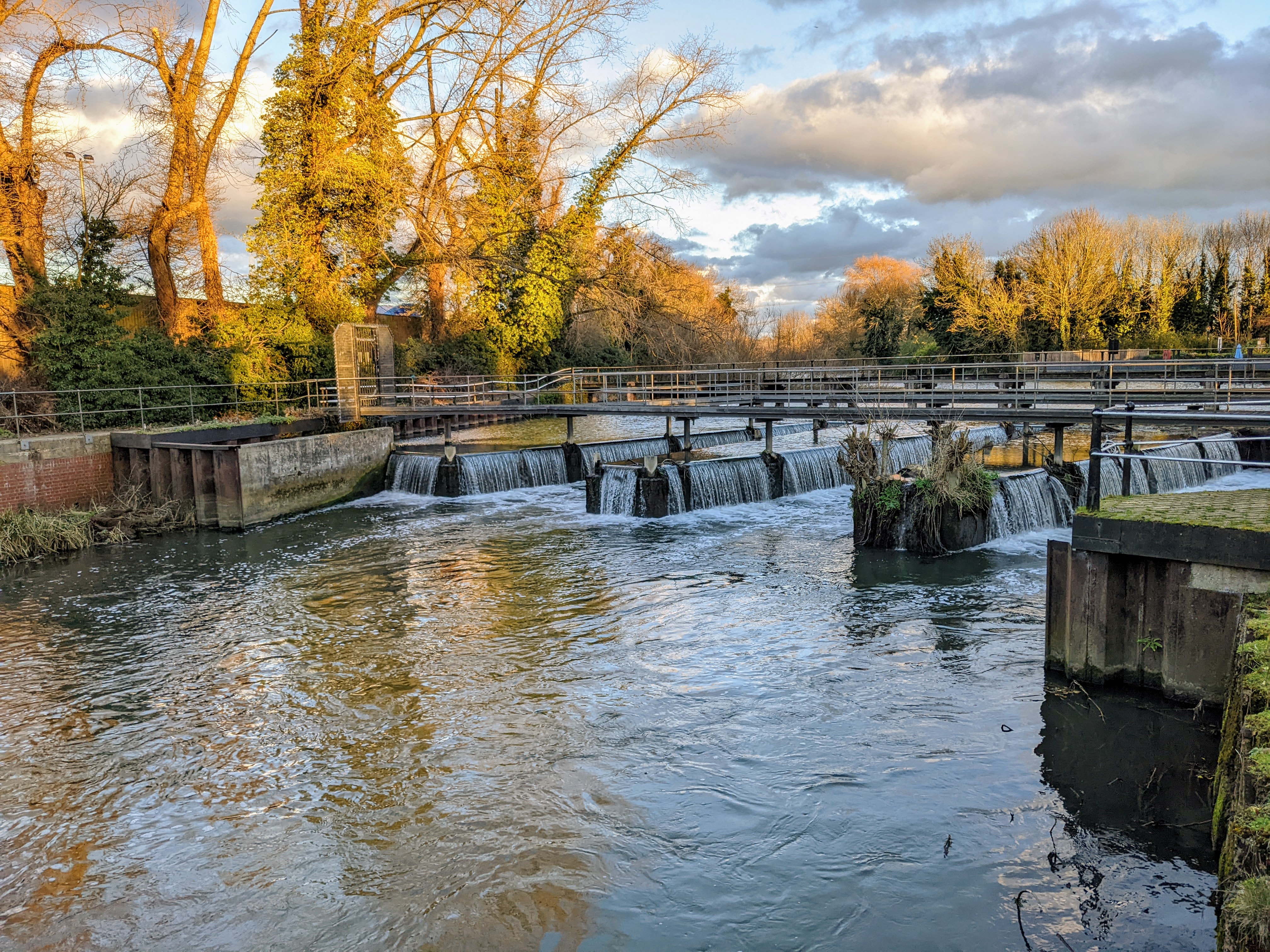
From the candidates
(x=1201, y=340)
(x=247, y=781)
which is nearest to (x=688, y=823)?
(x=247, y=781)

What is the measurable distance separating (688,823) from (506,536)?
11884 millimetres

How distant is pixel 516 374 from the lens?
39.5 metres

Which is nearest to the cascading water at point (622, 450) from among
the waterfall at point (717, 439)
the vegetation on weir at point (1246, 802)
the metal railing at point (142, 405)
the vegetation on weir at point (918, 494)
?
the waterfall at point (717, 439)

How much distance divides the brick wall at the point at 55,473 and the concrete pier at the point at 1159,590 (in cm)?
1860

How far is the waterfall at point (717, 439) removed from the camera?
94.2ft


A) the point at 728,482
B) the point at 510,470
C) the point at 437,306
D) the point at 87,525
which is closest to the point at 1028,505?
the point at 728,482

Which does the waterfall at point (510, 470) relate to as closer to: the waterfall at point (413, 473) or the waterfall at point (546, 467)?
the waterfall at point (546, 467)

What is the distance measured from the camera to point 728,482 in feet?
70.3

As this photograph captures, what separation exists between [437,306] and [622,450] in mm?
15836

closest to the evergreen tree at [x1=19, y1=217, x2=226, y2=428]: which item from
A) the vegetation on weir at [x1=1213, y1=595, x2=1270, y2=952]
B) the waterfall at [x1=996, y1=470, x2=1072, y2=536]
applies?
the waterfall at [x1=996, y1=470, x2=1072, y2=536]

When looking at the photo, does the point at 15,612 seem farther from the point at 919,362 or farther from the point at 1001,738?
the point at 919,362

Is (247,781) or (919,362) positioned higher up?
(919,362)

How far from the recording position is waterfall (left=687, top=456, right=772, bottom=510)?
20922 millimetres

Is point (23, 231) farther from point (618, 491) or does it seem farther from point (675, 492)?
point (675, 492)
